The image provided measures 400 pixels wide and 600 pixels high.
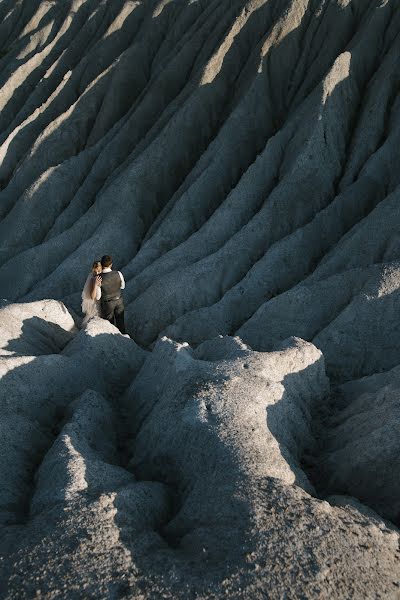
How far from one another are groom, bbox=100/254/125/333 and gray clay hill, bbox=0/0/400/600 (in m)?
0.86

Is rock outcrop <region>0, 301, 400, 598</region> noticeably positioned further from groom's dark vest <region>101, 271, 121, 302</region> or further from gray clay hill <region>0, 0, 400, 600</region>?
groom's dark vest <region>101, 271, 121, 302</region>

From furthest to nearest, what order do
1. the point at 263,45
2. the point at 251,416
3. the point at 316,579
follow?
the point at 263,45, the point at 251,416, the point at 316,579

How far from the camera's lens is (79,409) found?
6.02m

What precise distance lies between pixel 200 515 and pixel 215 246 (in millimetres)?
8962

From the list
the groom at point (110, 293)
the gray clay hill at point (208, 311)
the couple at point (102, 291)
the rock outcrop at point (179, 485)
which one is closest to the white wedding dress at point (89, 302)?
the couple at point (102, 291)

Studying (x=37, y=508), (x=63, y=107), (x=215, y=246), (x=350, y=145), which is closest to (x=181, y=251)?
(x=215, y=246)

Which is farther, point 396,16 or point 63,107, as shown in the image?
point 63,107

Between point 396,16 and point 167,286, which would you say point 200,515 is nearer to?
point 167,286

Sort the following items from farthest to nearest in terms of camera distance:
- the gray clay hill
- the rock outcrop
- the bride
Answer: the bride < the gray clay hill < the rock outcrop

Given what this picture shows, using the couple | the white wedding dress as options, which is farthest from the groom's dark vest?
the white wedding dress

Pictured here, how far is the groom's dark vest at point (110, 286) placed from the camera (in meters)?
9.20

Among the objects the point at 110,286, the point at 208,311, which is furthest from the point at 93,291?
the point at 208,311

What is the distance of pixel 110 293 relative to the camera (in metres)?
9.34

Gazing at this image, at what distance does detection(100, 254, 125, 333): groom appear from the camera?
30.2 ft
